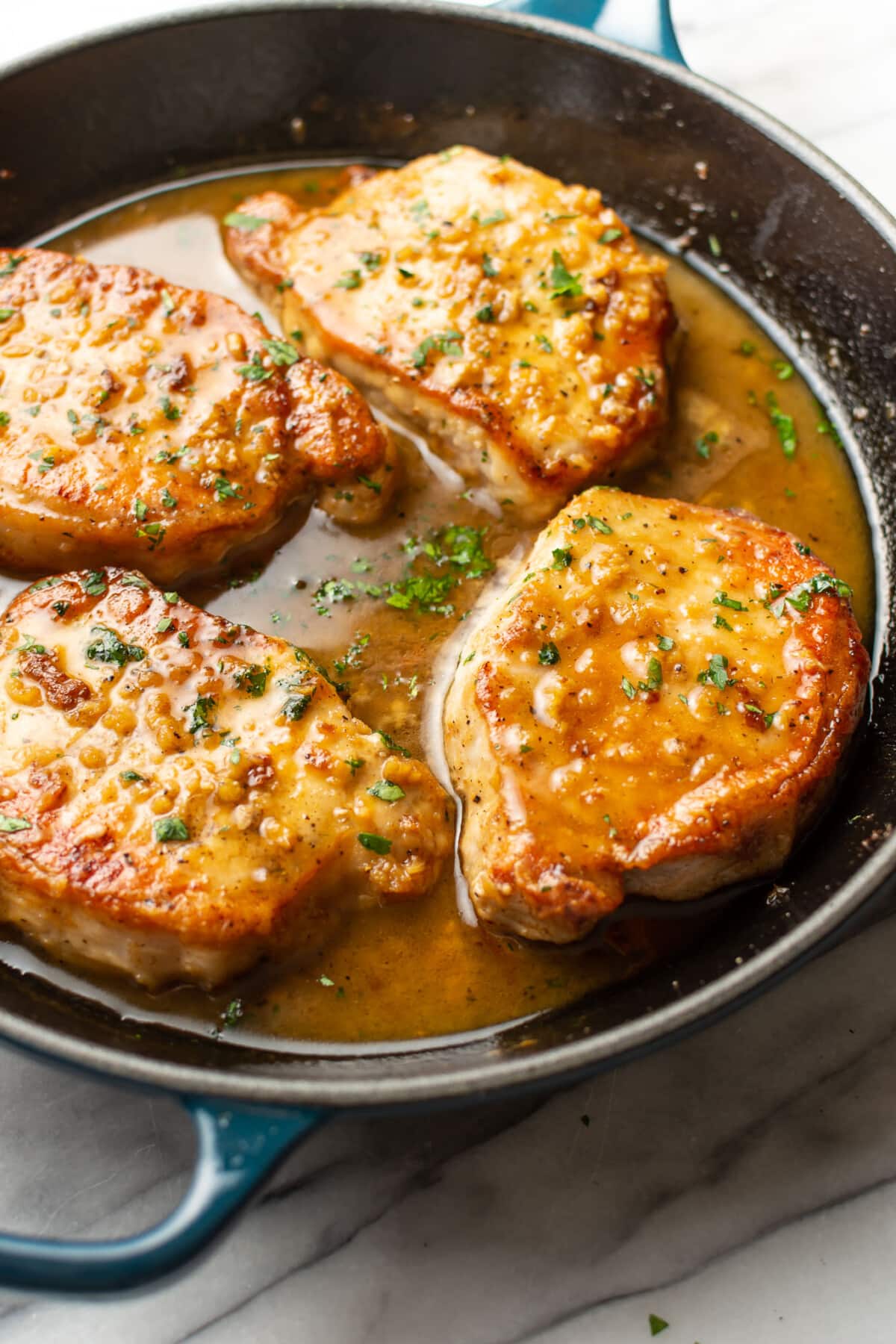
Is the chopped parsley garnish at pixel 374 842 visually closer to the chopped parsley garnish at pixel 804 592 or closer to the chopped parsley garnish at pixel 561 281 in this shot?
the chopped parsley garnish at pixel 804 592

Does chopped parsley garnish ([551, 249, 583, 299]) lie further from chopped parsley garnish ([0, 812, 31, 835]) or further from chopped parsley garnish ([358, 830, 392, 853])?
chopped parsley garnish ([0, 812, 31, 835])

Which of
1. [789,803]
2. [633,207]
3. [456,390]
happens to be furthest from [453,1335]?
[633,207]

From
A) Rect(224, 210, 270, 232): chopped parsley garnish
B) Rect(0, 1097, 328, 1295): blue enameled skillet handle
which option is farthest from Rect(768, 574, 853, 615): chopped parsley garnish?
Rect(224, 210, 270, 232): chopped parsley garnish

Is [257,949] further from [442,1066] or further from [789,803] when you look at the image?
[789,803]

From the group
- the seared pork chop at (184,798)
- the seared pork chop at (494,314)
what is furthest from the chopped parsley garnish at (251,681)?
the seared pork chop at (494,314)

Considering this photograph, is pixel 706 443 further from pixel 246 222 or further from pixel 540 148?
pixel 246 222
